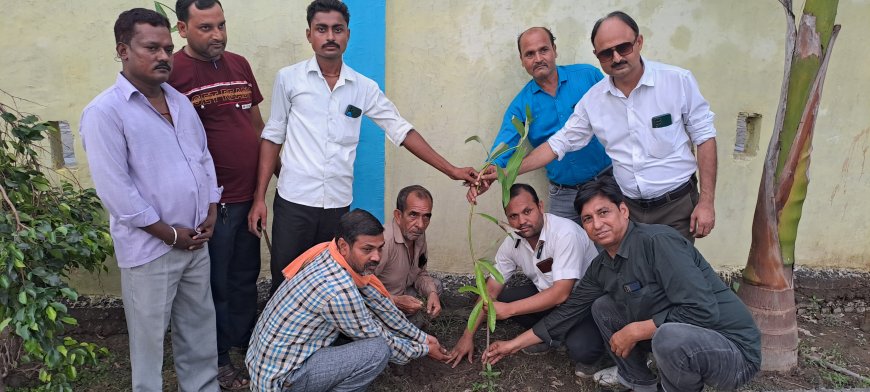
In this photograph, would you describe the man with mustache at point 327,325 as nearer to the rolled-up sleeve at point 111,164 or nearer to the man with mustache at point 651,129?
the rolled-up sleeve at point 111,164

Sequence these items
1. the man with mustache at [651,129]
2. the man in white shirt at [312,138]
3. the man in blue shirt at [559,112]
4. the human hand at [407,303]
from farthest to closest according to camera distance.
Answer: the man in blue shirt at [559,112] → the human hand at [407,303] → the man in white shirt at [312,138] → the man with mustache at [651,129]

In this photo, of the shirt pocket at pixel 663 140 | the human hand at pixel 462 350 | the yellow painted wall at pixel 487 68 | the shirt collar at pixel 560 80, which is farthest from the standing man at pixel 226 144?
the shirt pocket at pixel 663 140

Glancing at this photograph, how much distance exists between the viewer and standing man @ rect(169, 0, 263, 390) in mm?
2734

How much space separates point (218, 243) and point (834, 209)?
11.6 feet

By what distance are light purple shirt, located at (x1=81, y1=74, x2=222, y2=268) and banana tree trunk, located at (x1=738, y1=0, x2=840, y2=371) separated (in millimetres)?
2499

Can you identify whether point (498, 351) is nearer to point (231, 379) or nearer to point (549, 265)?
point (549, 265)

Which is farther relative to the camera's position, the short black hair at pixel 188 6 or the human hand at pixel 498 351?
the human hand at pixel 498 351

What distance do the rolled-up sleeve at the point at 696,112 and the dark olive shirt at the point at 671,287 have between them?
1.83 ft

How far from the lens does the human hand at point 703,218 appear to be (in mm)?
2883

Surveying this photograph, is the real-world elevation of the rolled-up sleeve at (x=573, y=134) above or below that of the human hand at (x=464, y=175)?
above

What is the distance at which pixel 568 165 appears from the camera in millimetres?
3430

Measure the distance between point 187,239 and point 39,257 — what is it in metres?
0.56

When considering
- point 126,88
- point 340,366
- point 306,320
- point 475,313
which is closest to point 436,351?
point 475,313

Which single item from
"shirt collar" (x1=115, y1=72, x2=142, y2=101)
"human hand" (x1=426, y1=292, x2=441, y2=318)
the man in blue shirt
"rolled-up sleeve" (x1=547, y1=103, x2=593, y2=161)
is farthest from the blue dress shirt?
"shirt collar" (x1=115, y1=72, x2=142, y2=101)
